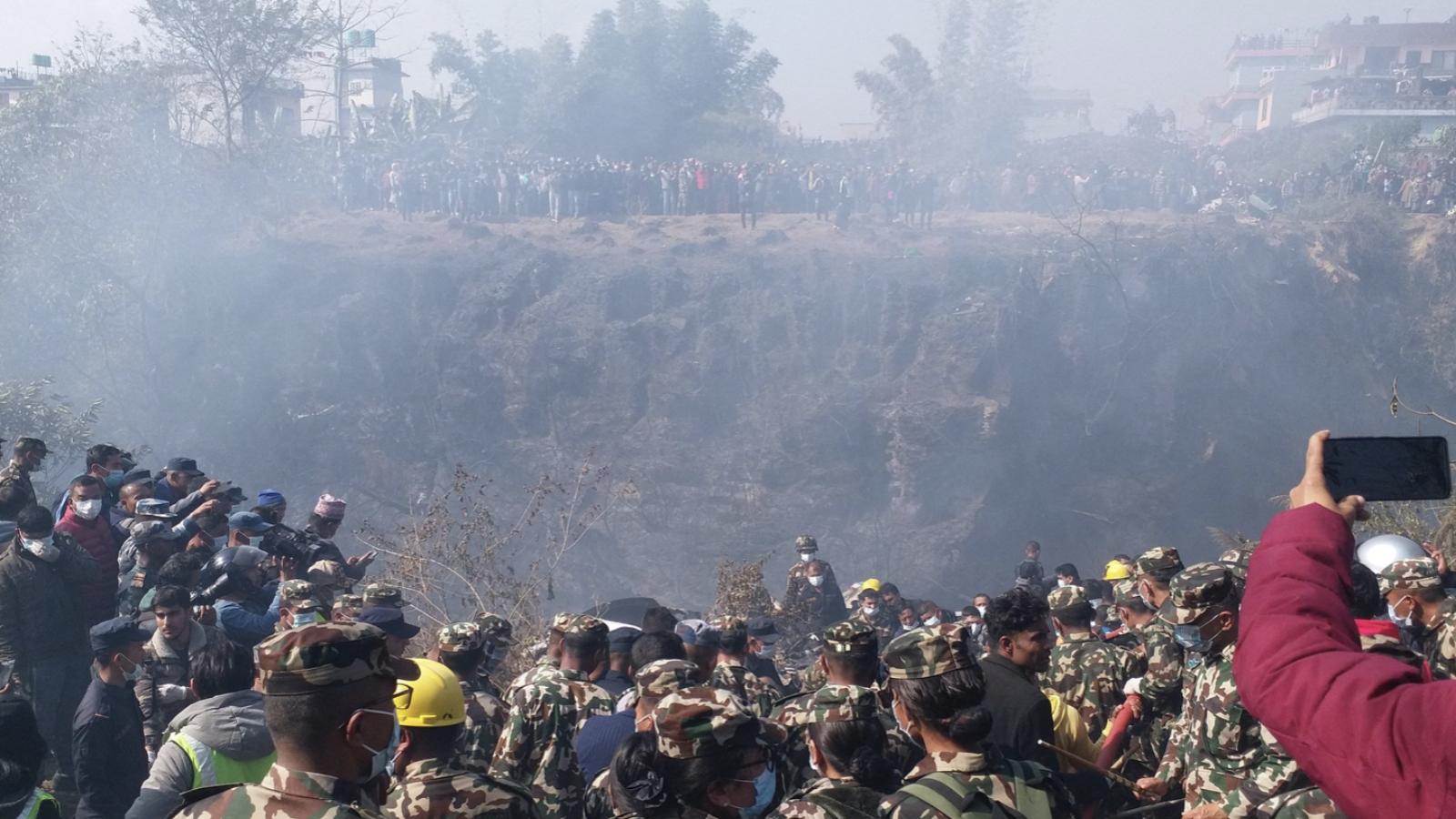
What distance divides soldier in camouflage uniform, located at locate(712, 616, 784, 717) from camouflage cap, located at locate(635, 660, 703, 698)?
60 centimetres

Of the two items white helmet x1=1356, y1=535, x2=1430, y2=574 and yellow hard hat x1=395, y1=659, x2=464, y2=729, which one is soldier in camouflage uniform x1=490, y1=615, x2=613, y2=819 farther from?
white helmet x1=1356, y1=535, x2=1430, y2=574

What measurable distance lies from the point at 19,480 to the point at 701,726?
6.64 metres

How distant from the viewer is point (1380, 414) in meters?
29.4

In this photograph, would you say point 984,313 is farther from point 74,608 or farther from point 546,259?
point 74,608

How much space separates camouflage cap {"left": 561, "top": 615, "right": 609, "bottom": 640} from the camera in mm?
5297

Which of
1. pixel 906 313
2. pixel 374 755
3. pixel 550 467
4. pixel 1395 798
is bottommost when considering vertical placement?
pixel 550 467

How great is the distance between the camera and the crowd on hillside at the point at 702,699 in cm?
161

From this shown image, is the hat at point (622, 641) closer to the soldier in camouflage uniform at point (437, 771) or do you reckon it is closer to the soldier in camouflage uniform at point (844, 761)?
the soldier in camouflage uniform at point (844, 761)

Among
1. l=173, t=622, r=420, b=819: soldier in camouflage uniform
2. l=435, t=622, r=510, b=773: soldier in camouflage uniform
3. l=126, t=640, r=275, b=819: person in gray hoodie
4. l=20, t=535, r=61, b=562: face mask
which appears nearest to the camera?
l=173, t=622, r=420, b=819: soldier in camouflage uniform


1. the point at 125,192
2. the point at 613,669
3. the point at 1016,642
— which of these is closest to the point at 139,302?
the point at 125,192

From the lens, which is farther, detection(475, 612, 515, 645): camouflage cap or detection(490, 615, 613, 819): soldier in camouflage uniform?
detection(475, 612, 515, 645): camouflage cap

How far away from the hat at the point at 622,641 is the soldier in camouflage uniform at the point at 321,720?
11.6 feet

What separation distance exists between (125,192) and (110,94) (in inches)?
81.2

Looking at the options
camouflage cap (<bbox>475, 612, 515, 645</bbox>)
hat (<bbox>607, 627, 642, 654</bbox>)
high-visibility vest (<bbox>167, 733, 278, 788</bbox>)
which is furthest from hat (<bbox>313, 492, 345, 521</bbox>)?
high-visibility vest (<bbox>167, 733, 278, 788</bbox>)
